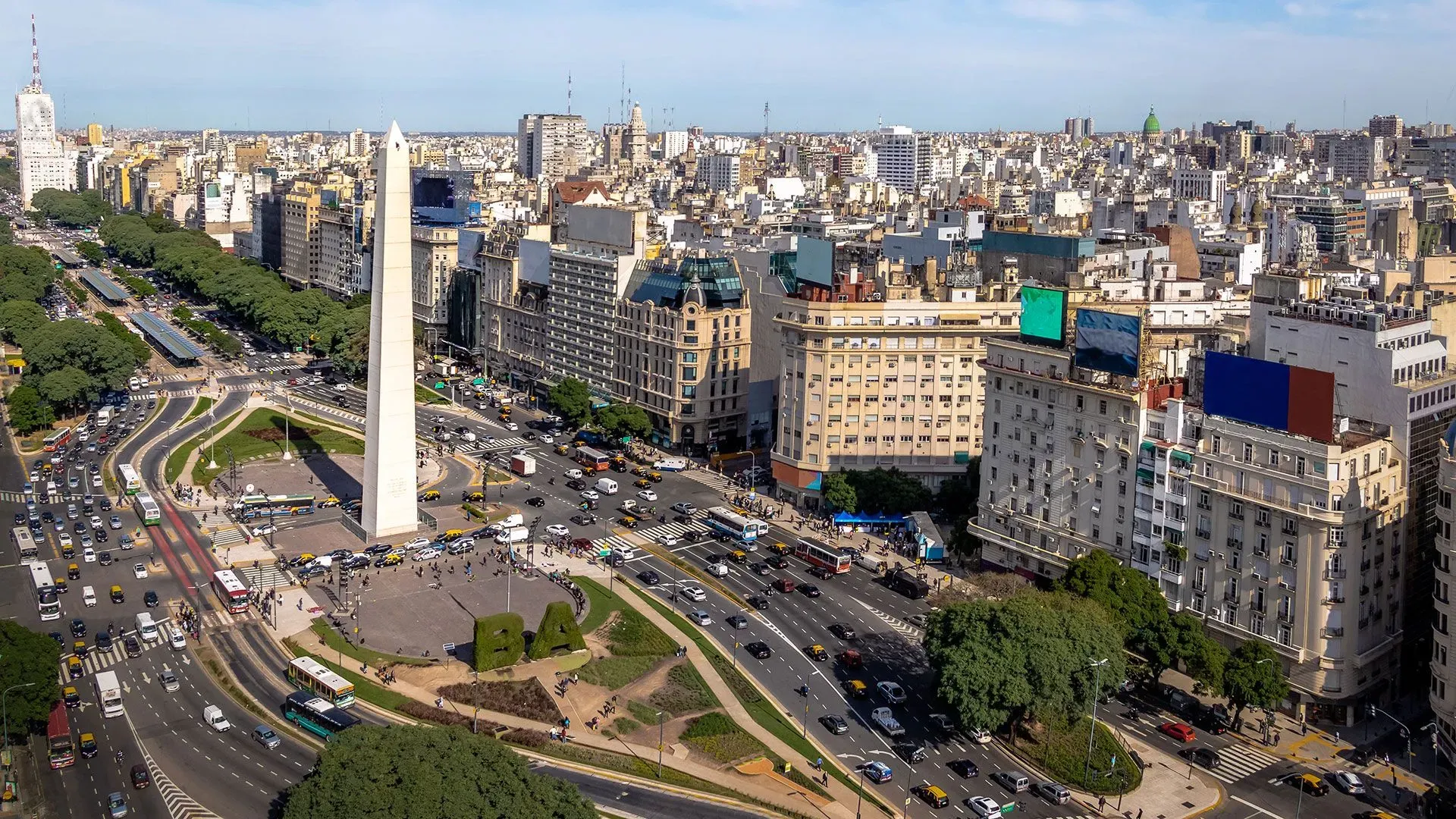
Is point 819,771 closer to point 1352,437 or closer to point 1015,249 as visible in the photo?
point 1352,437

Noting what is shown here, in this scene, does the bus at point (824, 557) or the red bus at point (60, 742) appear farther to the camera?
the bus at point (824, 557)

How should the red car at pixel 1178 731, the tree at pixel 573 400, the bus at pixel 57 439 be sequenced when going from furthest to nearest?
the tree at pixel 573 400
the bus at pixel 57 439
the red car at pixel 1178 731

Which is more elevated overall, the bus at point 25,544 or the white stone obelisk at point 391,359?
the white stone obelisk at point 391,359

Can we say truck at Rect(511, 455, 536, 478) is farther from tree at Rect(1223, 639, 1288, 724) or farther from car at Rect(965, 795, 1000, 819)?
tree at Rect(1223, 639, 1288, 724)

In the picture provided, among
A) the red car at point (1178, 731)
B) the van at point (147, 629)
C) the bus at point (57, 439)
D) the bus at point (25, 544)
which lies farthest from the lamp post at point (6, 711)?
the bus at point (57, 439)

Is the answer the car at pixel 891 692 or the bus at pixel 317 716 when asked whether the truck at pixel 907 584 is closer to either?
the car at pixel 891 692

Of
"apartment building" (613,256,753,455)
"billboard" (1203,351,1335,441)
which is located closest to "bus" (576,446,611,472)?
"apartment building" (613,256,753,455)

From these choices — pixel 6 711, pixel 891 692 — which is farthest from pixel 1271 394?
pixel 6 711
